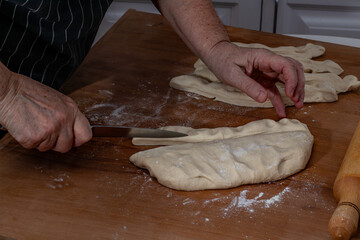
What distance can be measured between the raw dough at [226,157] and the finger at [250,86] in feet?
0.37

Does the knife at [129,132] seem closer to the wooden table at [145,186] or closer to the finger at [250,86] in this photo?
the wooden table at [145,186]

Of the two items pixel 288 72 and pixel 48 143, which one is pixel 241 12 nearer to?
pixel 288 72

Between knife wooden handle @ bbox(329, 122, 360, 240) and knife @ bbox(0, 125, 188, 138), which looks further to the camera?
knife @ bbox(0, 125, 188, 138)

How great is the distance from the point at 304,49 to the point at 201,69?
46 centimetres

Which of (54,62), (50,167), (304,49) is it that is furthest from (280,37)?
(50,167)

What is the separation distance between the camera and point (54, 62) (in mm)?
1916

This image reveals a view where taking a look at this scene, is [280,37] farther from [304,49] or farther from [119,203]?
[119,203]

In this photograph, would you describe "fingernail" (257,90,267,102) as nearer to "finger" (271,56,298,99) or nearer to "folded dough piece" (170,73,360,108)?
"finger" (271,56,298,99)

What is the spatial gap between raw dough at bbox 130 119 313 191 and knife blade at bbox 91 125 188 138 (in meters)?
0.03

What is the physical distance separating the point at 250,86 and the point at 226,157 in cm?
29

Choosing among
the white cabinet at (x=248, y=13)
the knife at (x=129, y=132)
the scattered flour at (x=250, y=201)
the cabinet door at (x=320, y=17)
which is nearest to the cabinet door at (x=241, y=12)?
the white cabinet at (x=248, y=13)

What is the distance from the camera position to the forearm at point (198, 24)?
1.84 meters

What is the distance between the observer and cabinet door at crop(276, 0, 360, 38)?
10.7ft

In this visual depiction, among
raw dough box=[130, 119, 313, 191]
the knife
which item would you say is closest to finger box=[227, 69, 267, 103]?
raw dough box=[130, 119, 313, 191]
